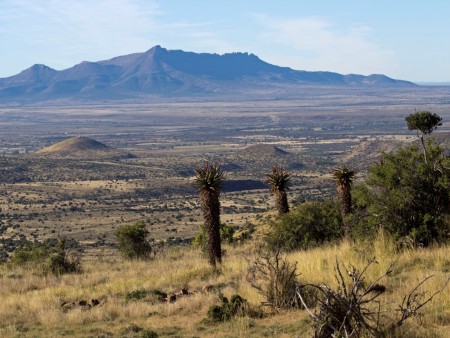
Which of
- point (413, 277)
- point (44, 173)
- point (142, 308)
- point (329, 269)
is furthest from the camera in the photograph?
point (44, 173)

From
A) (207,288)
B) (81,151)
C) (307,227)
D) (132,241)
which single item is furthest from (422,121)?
(81,151)

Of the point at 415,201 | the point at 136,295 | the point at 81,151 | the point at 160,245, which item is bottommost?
the point at 160,245

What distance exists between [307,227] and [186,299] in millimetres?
13644

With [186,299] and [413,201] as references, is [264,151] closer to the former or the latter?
[413,201]

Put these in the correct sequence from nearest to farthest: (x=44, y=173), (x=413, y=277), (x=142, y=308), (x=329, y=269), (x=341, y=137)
Answer: (x=413, y=277) → (x=142, y=308) → (x=329, y=269) → (x=44, y=173) → (x=341, y=137)

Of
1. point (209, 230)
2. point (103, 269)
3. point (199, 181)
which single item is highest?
point (199, 181)

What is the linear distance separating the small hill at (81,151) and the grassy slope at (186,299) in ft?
406

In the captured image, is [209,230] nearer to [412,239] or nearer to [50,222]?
[412,239]

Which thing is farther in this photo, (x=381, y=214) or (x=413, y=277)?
(x=381, y=214)

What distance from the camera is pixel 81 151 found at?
148 meters

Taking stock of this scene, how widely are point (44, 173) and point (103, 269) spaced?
9076 cm

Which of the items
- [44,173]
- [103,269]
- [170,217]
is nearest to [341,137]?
[44,173]

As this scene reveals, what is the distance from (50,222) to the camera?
67750 millimetres

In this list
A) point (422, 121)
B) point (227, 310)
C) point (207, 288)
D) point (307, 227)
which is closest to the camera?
point (227, 310)
